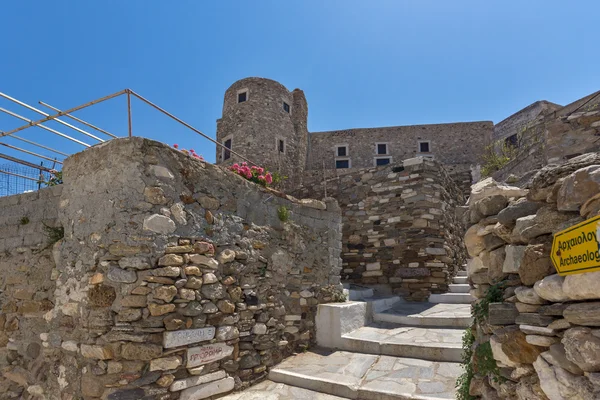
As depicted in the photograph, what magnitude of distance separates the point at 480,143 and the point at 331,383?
21831mm

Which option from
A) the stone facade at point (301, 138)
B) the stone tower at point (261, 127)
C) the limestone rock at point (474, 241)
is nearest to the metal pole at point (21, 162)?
the limestone rock at point (474, 241)

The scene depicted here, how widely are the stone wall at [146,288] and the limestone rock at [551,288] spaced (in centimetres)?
316

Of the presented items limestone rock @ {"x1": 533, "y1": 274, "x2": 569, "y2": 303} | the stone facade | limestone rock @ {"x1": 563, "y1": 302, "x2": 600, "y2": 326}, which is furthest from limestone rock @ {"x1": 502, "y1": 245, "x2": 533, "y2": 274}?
the stone facade

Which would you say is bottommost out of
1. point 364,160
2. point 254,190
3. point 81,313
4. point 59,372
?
point 59,372

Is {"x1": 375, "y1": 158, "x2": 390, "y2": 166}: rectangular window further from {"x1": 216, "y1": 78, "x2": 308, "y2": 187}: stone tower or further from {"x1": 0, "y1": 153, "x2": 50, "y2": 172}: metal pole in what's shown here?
{"x1": 0, "y1": 153, "x2": 50, "y2": 172}: metal pole

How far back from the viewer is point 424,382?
4145 mm

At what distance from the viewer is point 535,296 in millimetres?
2074

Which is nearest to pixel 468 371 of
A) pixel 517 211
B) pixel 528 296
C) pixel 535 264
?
pixel 528 296

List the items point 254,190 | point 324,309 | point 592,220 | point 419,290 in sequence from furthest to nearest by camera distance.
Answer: point 419,290 → point 324,309 → point 254,190 → point 592,220

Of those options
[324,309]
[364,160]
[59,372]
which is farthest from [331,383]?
[364,160]

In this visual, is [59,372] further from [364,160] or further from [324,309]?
[364,160]

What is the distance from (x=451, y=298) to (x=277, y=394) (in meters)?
4.69

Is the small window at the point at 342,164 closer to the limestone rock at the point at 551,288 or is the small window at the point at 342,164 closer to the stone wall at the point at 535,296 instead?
the stone wall at the point at 535,296

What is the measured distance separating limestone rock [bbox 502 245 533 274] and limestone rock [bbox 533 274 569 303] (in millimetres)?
246
